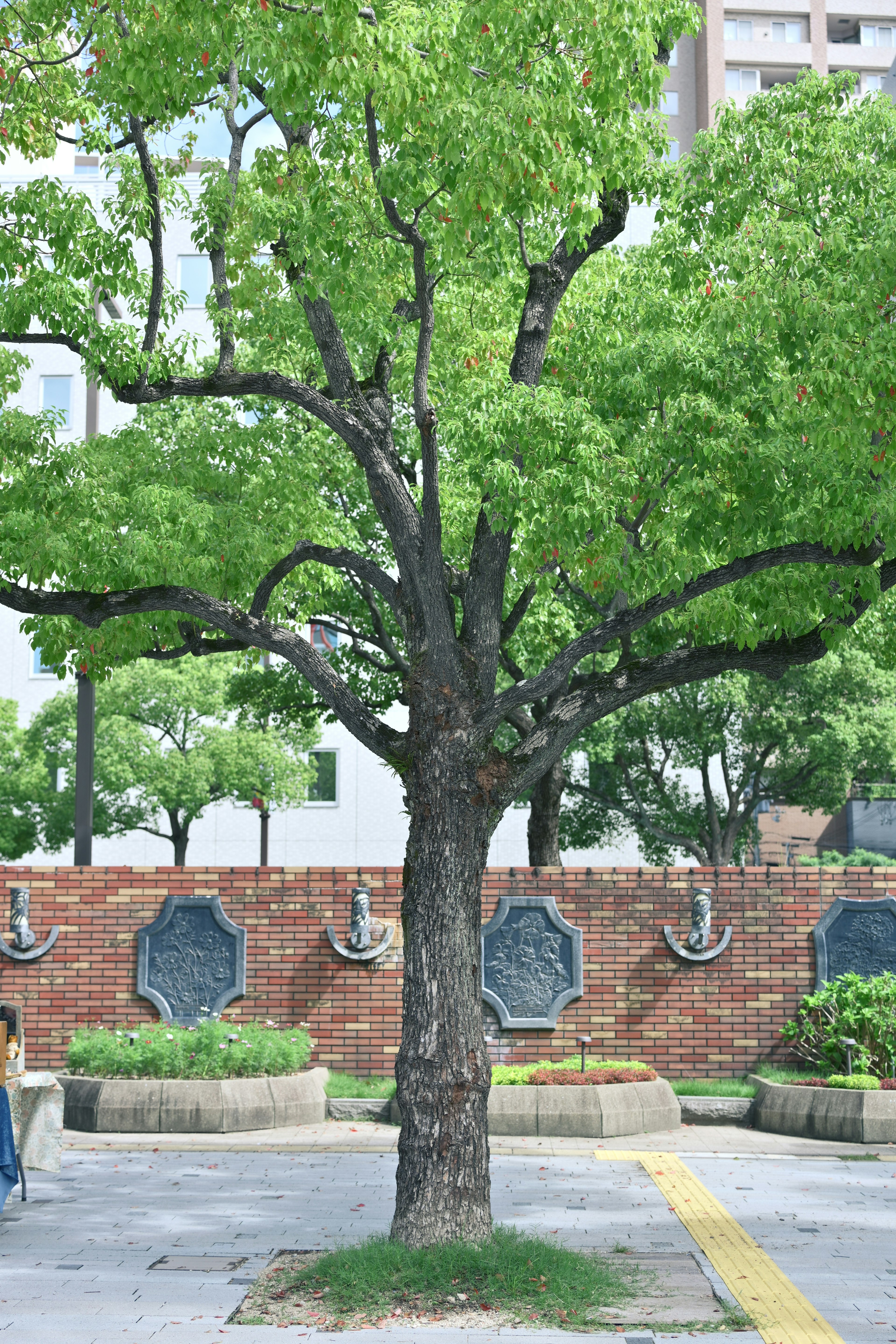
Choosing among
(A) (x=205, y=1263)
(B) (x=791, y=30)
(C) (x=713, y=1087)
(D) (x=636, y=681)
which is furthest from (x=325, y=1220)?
(B) (x=791, y=30)

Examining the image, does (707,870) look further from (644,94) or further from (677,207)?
(644,94)

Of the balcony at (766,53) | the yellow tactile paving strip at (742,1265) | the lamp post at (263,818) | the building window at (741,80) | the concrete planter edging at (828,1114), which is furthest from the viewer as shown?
the building window at (741,80)

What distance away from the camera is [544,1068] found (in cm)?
1204

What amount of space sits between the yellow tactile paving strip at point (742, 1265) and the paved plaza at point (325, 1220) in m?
0.08

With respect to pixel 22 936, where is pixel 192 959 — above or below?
below

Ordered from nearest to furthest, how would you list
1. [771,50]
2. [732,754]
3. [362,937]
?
[362,937] → [732,754] → [771,50]

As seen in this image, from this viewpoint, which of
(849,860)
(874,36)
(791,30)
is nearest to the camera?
(849,860)

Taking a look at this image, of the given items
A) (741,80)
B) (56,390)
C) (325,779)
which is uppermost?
(741,80)

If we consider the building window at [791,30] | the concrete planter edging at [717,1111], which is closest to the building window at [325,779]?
the concrete planter edging at [717,1111]

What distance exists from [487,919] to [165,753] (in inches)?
744

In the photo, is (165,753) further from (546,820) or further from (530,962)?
(530,962)

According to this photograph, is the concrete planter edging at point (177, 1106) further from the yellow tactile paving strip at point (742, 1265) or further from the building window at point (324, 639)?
the building window at point (324, 639)

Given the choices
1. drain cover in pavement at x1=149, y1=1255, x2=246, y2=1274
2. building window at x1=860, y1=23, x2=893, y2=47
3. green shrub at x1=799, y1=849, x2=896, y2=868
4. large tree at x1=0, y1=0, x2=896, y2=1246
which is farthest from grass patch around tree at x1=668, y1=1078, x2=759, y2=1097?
building window at x1=860, y1=23, x2=893, y2=47

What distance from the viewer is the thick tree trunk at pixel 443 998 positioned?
274 inches
